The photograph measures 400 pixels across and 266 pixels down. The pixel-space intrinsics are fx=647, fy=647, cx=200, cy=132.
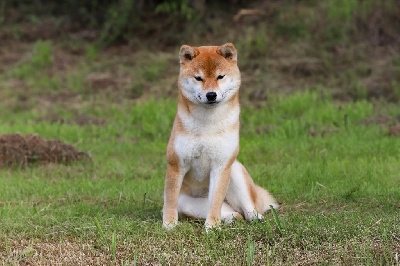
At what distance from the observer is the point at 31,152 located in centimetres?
834

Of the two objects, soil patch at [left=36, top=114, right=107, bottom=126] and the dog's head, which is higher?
the dog's head

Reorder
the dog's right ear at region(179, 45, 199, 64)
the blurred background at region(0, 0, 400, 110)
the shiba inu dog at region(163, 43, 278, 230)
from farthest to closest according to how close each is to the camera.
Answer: the blurred background at region(0, 0, 400, 110), the dog's right ear at region(179, 45, 199, 64), the shiba inu dog at region(163, 43, 278, 230)

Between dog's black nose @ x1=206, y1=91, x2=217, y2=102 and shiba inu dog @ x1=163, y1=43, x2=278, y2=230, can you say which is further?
shiba inu dog @ x1=163, y1=43, x2=278, y2=230

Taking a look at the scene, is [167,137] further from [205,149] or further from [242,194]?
[205,149]

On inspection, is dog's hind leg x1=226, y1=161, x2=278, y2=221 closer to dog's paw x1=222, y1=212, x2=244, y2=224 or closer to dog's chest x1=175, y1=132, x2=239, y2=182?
dog's paw x1=222, y1=212, x2=244, y2=224

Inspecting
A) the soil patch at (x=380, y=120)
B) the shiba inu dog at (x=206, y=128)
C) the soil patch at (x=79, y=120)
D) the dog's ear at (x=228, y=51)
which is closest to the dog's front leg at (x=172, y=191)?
the shiba inu dog at (x=206, y=128)

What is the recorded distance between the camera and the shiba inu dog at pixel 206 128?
5.39 meters

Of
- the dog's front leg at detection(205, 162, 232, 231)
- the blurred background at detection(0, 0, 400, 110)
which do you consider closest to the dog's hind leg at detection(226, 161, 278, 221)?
the dog's front leg at detection(205, 162, 232, 231)

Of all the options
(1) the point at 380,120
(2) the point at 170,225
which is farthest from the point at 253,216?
(1) the point at 380,120

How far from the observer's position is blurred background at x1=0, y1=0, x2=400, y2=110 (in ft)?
38.4

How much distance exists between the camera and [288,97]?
35.6ft

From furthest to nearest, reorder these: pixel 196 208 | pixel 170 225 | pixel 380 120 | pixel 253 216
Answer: pixel 380 120 < pixel 196 208 < pixel 253 216 < pixel 170 225

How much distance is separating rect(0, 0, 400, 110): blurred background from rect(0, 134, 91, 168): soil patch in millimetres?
3564

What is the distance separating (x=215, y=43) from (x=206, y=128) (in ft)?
26.1
